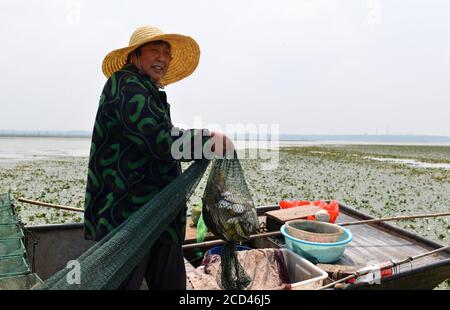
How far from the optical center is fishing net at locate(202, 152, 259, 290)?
223 cm

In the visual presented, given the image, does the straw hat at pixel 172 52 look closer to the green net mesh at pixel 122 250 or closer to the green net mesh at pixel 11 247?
the green net mesh at pixel 122 250

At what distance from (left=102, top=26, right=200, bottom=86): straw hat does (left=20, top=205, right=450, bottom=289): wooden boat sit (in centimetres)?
193

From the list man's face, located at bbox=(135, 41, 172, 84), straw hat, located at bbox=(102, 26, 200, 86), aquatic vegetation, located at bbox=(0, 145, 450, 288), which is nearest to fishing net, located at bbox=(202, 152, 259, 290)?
man's face, located at bbox=(135, 41, 172, 84)

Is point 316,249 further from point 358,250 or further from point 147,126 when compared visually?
point 147,126

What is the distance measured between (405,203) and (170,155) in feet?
38.7

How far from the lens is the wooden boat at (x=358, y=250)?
3322 millimetres

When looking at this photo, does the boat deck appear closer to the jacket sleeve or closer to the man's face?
the jacket sleeve

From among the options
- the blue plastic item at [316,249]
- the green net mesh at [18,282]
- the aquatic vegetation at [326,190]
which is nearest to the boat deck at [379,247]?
the blue plastic item at [316,249]

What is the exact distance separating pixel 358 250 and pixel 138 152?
3341 mm

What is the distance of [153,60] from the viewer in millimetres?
1938

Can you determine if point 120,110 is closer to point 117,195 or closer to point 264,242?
point 117,195

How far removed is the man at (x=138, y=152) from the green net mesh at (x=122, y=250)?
105 millimetres
